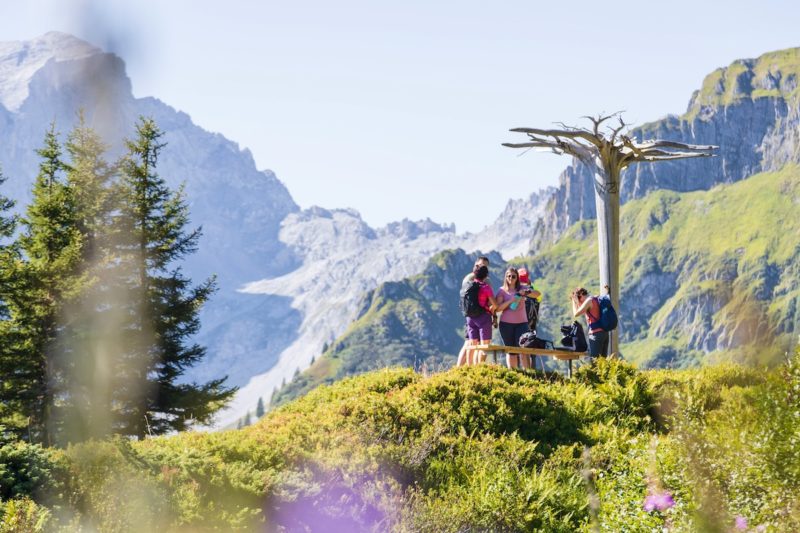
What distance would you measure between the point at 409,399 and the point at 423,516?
3500mm

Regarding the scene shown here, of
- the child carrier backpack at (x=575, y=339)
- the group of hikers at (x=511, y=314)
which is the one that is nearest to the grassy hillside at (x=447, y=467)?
the child carrier backpack at (x=575, y=339)

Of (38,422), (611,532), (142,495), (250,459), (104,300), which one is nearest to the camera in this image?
(142,495)

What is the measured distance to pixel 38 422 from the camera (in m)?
22.5

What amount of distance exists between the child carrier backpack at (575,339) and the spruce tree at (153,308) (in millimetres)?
14323

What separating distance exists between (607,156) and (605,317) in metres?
5.85

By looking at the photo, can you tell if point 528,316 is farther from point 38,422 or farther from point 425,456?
point 38,422

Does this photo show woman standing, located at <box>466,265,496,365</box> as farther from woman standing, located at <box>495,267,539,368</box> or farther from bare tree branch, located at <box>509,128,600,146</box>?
bare tree branch, located at <box>509,128,600,146</box>

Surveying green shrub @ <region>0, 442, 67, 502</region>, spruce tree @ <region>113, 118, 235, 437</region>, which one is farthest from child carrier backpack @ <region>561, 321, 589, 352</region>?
spruce tree @ <region>113, 118, 235, 437</region>

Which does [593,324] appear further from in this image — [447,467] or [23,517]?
[23,517]

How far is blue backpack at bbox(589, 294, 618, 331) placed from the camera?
16059 mm

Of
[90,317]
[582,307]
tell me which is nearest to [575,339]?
[582,307]

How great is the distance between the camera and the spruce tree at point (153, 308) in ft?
82.0

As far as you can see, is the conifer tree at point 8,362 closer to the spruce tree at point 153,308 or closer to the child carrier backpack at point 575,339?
the spruce tree at point 153,308

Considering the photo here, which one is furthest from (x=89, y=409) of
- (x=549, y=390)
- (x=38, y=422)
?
(x=549, y=390)
